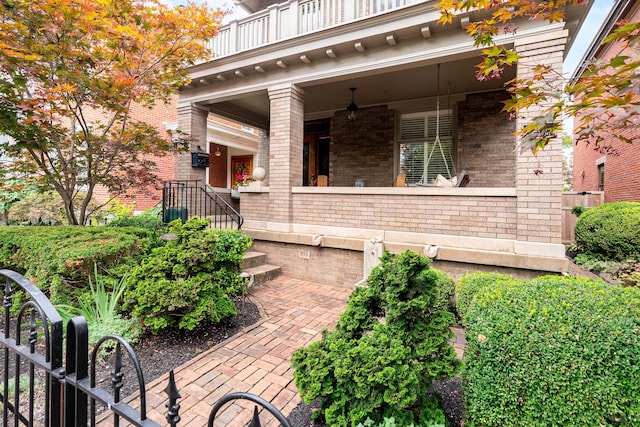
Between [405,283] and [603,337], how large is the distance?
1069 mm

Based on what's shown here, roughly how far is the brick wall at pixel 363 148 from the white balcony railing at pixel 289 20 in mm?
2947

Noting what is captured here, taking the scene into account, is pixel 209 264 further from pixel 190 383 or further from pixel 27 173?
pixel 27 173

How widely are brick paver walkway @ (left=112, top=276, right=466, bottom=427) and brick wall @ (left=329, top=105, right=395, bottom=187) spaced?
4534mm

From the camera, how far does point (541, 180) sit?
13.9 feet

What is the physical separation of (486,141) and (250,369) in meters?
6.78

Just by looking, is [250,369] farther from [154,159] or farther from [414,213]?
[154,159]

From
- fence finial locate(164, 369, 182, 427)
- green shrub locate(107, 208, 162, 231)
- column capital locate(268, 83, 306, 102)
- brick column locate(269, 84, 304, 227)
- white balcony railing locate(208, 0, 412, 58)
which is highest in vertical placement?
white balcony railing locate(208, 0, 412, 58)

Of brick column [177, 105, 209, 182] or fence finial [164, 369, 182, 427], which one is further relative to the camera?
brick column [177, 105, 209, 182]

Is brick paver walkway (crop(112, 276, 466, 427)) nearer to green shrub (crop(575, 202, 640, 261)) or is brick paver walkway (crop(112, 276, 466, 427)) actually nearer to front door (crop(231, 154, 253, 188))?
green shrub (crop(575, 202, 640, 261))

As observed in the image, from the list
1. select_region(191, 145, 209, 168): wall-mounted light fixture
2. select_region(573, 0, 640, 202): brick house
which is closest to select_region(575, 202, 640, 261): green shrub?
select_region(573, 0, 640, 202): brick house

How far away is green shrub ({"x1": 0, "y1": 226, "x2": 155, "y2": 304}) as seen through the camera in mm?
3415

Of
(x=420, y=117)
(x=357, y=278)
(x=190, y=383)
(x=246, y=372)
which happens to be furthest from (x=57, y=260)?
(x=420, y=117)

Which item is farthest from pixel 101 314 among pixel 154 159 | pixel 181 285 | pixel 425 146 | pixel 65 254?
pixel 154 159

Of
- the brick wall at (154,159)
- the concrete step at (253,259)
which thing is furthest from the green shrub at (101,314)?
the brick wall at (154,159)
